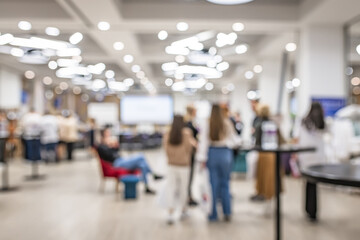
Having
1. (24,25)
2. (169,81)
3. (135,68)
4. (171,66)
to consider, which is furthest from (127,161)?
(169,81)

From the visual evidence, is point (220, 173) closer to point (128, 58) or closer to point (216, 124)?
point (216, 124)

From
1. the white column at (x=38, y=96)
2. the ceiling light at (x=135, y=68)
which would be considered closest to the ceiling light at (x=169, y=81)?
the ceiling light at (x=135, y=68)

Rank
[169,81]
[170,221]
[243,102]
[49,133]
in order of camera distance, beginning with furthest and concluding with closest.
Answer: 1. [169,81]
2. [243,102]
3. [49,133]
4. [170,221]

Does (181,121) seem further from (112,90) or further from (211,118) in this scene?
(112,90)

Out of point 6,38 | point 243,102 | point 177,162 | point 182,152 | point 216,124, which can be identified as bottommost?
point 177,162

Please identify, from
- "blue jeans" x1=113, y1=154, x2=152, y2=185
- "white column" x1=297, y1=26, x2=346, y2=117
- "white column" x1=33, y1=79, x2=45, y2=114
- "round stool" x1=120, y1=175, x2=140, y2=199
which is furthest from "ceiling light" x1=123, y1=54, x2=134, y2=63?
"white column" x1=33, y1=79, x2=45, y2=114

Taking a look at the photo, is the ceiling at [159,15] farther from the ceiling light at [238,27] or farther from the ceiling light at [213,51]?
the ceiling light at [213,51]

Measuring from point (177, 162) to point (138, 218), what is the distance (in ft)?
3.32

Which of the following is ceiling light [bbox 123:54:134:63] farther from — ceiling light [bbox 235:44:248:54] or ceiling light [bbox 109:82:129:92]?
ceiling light [bbox 109:82:129:92]

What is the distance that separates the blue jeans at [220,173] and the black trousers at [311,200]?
1093 mm

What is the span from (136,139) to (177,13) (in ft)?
36.8

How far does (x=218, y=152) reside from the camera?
5480mm

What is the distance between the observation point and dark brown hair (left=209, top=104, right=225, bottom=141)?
5430mm

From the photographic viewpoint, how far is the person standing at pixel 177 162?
5504 millimetres
